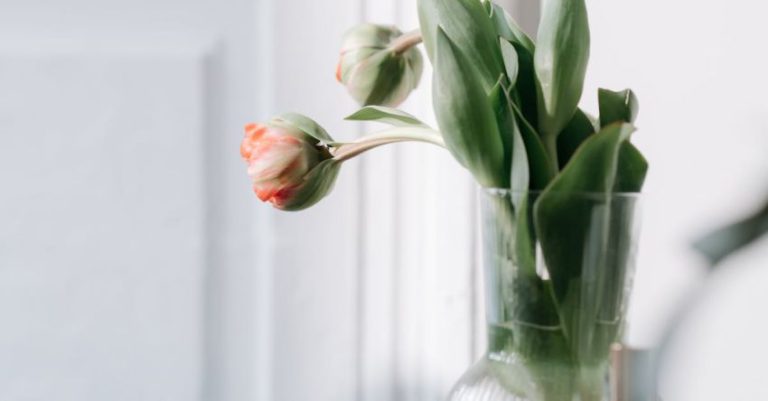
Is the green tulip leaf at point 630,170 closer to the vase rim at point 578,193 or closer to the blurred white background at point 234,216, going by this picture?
the vase rim at point 578,193

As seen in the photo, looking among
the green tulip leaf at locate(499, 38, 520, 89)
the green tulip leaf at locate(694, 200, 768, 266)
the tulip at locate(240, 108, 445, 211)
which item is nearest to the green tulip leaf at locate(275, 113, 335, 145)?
the tulip at locate(240, 108, 445, 211)

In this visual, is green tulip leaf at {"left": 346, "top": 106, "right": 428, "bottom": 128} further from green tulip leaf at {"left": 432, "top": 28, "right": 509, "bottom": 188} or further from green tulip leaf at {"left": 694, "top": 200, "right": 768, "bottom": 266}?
green tulip leaf at {"left": 694, "top": 200, "right": 768, "bottom": 266}

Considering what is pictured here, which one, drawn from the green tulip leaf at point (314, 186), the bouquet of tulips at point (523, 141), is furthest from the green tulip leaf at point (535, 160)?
the green tulip leaf at point (314, 186)

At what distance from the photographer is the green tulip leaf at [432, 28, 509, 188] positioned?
16.9 inches

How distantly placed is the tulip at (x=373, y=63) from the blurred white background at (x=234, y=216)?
0.65 ft

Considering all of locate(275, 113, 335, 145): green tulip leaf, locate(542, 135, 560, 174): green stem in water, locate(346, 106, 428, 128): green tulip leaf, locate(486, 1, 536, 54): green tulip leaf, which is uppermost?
locate(486, 1, 536, 54): green tulip leaf

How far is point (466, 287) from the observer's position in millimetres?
752

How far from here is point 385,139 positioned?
1.60 ft

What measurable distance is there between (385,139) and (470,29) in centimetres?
7

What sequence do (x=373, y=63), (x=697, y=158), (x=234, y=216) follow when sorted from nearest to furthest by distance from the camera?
(x=373, y=63) → (x=697, y=158) → (x=234, y=216)

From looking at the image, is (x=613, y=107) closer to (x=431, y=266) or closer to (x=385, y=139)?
(x=385, y=139)

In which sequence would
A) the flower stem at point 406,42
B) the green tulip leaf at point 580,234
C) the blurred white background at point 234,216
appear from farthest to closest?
the blurred white background at point 234,216 → the flower stem at point 406,42 → the green tulip leaf at point 580,234

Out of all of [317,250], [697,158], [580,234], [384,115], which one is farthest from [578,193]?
[317,250]

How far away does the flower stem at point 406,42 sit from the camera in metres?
0.55
